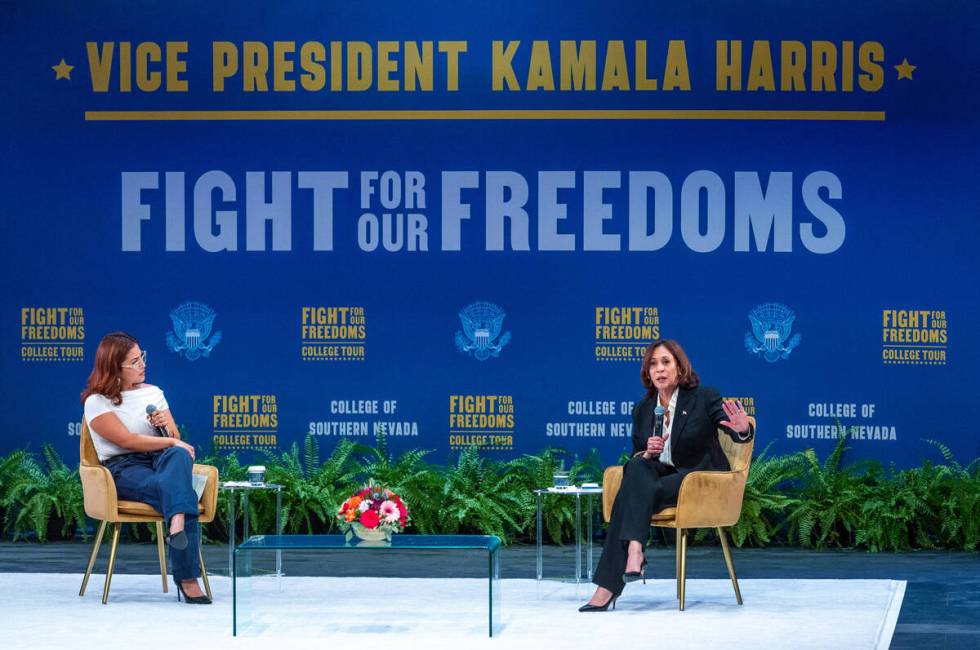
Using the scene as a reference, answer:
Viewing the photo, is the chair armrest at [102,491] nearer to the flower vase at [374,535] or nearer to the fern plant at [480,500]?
the flower vase at [374,535]

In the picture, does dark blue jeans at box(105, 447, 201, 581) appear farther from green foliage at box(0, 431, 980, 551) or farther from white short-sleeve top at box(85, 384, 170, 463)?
green foliage at box(0, 431, 980, 551)

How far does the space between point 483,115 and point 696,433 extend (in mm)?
2793

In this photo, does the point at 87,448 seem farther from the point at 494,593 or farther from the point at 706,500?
the point at 706,500

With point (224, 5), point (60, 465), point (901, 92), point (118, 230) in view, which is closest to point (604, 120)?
point (901, 92)

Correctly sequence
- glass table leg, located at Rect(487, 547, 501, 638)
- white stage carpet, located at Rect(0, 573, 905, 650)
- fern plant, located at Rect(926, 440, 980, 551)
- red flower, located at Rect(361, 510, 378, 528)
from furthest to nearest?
fern plant, located at Rect(926, 440, 980, 551) → red flower, located at Rect(361, 510, 378, 528) → glass table leg, located at Rect(487, 547, 501, 638) → white stage carpet, located at Rect(0, 573, 905, 650)

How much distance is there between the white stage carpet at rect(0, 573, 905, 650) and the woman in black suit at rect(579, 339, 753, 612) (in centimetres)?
38

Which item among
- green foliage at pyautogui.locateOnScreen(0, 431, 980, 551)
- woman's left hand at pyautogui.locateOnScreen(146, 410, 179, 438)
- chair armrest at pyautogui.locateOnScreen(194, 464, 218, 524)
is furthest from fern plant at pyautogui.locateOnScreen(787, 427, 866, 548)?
woman's left hand at pyautogui.locateOnScreen(146, 410, 179, 438)

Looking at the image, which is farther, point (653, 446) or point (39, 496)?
point (39, 496)

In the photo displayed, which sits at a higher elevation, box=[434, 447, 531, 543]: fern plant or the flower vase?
the flower vase

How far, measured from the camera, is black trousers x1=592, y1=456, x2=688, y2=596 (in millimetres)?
5906

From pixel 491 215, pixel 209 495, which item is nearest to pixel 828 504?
pixel 491 215

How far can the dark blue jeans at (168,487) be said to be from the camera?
6031 mm

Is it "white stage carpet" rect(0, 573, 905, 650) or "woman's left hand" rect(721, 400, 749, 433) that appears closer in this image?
"white stage carpet" rect(0, 573, 905, 650)

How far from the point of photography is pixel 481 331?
331 inches
